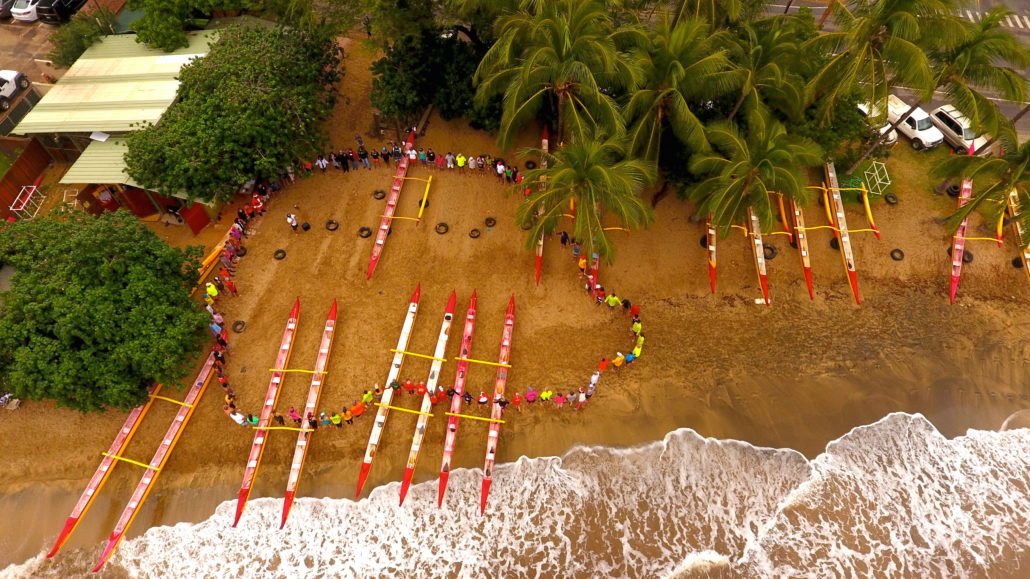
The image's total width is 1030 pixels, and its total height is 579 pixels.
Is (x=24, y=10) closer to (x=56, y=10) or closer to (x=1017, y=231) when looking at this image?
(x=56, y=10)

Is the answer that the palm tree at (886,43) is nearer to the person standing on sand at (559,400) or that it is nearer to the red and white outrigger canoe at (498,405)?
the red and white outrigger canoe at (498,405)

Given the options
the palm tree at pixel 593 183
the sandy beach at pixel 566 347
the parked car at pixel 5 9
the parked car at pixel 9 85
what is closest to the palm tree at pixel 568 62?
the palm tree at pixel 593 183

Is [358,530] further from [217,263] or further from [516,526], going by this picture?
[217,263]

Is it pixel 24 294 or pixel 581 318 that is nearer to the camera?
pixel 24 294

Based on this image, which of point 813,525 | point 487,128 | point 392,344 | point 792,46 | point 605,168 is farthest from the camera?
point 487,128

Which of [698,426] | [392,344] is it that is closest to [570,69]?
[392,344]
